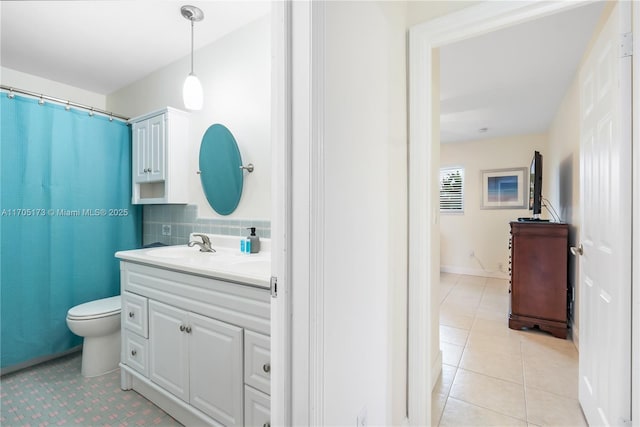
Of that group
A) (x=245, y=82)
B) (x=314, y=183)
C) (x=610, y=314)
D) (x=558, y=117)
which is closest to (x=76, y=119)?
(x=245, y=82)

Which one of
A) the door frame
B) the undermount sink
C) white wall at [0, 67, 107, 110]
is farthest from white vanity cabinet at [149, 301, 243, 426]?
white wall at [0, 67, 107, 110]

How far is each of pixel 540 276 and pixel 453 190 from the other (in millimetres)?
2961

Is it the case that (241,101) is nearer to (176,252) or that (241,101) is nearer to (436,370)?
(176,252)

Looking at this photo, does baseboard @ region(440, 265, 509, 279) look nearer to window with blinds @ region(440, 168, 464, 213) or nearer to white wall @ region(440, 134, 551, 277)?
white wall @ region(440, 134, 551, 277)

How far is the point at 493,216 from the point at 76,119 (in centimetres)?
567

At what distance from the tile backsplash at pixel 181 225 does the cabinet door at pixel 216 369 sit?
2.49 feet

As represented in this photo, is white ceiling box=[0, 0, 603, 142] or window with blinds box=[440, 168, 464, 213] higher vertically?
white ceiling box=[0, 0, 603, 142]

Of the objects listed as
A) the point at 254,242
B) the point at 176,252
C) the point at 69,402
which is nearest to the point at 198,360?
the point at 254,242

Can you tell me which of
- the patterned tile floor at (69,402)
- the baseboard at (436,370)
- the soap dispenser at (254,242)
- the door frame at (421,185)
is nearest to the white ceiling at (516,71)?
the door frame at (421,185)

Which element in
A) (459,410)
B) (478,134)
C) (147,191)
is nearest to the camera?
(459,410)

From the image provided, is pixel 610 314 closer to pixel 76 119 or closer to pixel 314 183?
pixel 314 183

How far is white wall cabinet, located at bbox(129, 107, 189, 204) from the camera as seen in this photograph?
2.30 metres

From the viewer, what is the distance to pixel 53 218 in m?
2.15

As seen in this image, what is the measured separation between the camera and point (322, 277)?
77 centimetres
